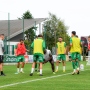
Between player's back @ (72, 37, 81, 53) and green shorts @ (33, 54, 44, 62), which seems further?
player's back @ (72, 37, 81, 53)

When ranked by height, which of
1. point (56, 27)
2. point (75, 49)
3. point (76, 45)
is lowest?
point (75, 49)

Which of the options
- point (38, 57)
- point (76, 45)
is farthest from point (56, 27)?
point (38, 57)

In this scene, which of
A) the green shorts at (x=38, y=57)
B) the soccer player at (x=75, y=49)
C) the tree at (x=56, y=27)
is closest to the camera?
the green shorts at (x=38, y=57)

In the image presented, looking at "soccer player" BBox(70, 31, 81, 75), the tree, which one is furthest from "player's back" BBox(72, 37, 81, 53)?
the tree

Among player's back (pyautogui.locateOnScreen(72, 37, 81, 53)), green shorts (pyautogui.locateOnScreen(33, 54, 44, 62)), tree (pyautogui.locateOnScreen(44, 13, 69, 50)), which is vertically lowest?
green shorts (pyautogui.locateOnScreen(33, 54, 44, 62))

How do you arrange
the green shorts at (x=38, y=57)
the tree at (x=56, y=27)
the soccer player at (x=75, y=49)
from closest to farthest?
1. the green shorts at (x=38, y=57)
2. the soccer player at (x=75, y=49)
3. the tree at (x=56, y=27)

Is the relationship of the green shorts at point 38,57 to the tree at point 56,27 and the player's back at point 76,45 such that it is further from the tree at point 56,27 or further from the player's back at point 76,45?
the tree at point 56,27

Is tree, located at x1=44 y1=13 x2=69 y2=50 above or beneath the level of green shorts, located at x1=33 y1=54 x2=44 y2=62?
above

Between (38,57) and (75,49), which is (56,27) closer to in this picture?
(75,49)

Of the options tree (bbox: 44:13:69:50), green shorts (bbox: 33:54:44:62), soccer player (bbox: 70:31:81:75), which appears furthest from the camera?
tree (bbox: 44:13:69:50)

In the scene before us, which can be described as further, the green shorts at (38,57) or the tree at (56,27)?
the tree at (56,27)

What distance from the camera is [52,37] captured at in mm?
84562

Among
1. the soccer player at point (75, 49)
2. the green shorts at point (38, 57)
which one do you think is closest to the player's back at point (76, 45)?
the soccer player at point (75, 49)

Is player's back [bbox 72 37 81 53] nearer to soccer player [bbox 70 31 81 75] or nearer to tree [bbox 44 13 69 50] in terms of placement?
soccer player [bbox 70 31 81 75]
